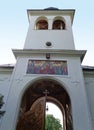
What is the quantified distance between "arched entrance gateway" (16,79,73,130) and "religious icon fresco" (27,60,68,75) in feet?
1.81

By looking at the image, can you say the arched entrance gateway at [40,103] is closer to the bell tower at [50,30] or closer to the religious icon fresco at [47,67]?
the religious icon fresco at [47,67]

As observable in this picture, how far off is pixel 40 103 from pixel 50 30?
5792mm

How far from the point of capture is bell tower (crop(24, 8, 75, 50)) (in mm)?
10641

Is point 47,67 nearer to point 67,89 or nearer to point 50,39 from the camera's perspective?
point 67,89

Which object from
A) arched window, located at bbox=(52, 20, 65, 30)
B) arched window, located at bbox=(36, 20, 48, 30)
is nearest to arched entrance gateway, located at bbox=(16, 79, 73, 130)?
arched window, located at bbox=(52, 20, 65, 30)

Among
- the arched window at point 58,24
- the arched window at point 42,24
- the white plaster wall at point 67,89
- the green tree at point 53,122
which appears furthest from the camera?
Result: the green tree at point 53,122

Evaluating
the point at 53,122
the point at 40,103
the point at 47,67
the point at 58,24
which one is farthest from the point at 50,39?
the point at 53,122

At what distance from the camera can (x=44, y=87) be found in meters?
10.4

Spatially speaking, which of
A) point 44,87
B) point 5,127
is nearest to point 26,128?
point 5,127

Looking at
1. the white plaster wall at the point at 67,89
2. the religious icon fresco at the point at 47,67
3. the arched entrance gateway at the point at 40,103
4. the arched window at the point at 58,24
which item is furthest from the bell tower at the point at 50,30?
the arched entrance gateway at the point at 40,103

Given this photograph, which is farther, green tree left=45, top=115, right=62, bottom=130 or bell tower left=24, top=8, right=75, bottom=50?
green tree left=45, top=115, right=62, bottom=130

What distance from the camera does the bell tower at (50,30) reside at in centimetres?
1064

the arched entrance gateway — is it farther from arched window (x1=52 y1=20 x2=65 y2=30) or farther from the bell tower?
arched window (x1=52 y1=20 x2=65 y2=30)

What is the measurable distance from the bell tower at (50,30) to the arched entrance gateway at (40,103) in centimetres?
278
